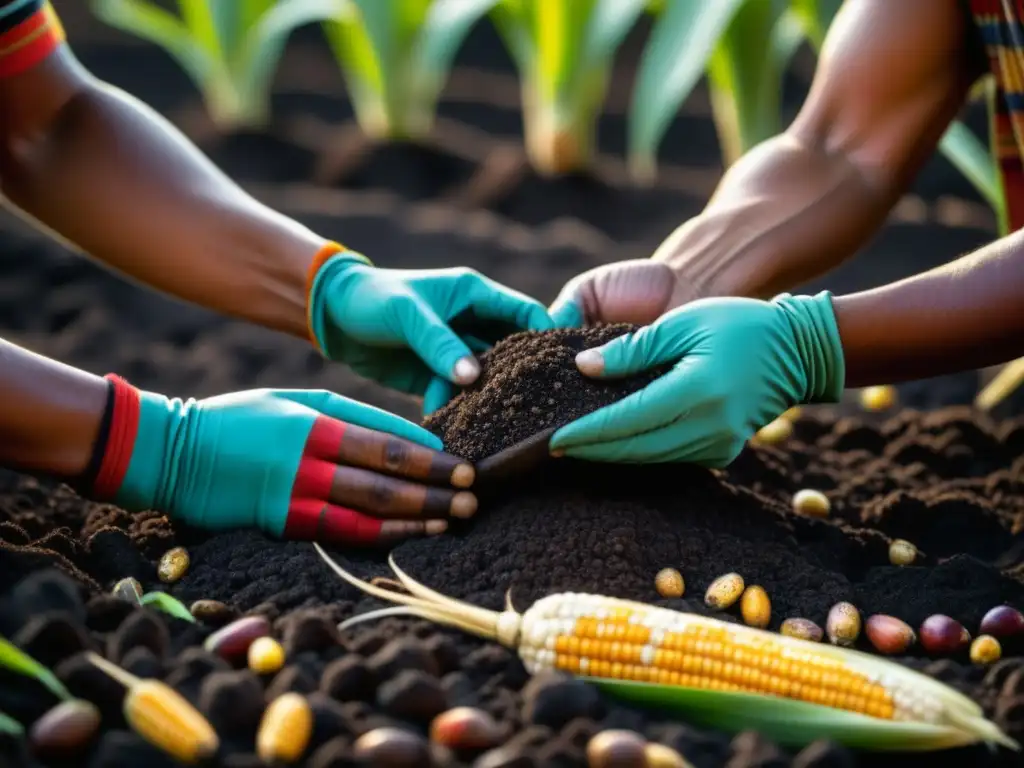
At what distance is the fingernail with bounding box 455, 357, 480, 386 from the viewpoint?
2100mm

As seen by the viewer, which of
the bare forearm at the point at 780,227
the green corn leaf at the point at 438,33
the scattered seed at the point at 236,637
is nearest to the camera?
the scattered seed at the point at 236,637

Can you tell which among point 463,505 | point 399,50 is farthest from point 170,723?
point 399,50

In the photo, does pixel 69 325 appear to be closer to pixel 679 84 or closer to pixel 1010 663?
pixel 679 84

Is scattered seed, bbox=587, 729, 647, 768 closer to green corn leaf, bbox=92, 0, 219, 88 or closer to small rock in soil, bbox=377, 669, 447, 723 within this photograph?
small rock in soil, bbox=377, 669, 447, 723

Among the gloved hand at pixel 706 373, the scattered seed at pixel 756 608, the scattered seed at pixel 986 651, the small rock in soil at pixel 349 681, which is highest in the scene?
the gloved hand at pixel 706 373

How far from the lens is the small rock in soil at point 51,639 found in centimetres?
148

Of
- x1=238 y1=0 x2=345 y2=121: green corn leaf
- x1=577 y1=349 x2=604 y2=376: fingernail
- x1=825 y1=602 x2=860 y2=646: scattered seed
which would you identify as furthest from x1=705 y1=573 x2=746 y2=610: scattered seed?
x1=238 y1=0 x2=345 y2=121: green corn leaf

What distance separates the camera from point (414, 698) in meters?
1.45

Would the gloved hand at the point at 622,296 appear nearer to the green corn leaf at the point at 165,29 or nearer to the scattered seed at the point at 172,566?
the scattered seed at the point at 172,566

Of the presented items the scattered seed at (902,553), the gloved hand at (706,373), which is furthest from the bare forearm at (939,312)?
the scattered seed at (902,553)

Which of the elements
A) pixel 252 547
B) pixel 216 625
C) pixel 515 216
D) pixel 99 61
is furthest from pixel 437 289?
pixel 99 61

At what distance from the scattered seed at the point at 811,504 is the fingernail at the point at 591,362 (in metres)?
0.56

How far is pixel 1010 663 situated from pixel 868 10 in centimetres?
143

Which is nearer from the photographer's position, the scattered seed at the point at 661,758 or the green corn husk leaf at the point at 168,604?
the scattered seed at the point at 661,758
